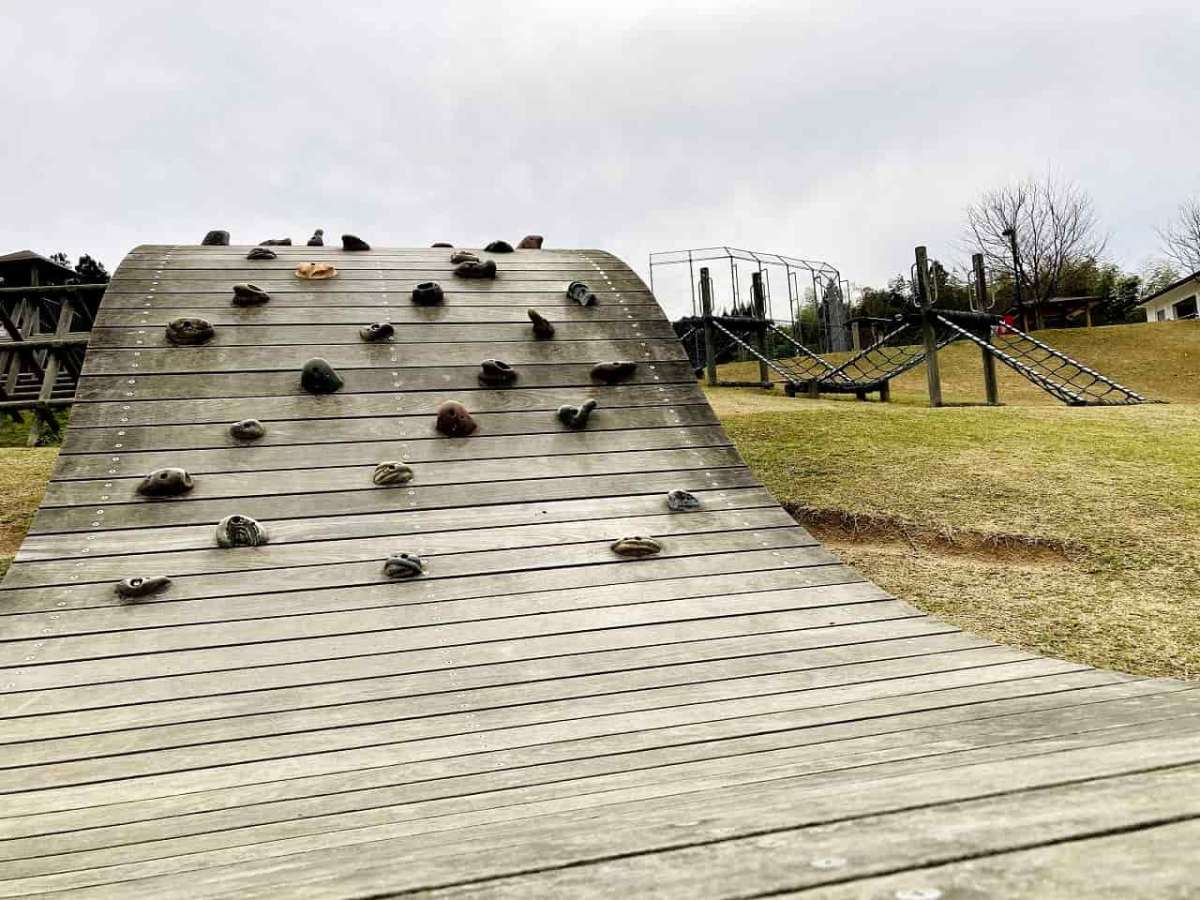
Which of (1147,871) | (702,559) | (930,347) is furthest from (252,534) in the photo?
(930,347)

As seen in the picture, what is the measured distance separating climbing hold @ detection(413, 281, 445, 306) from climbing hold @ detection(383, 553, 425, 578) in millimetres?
2524

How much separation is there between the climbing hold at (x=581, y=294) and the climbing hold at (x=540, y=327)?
1.51 ft

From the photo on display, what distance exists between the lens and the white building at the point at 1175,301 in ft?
108

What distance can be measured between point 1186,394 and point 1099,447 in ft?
44.5

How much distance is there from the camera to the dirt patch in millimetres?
5125

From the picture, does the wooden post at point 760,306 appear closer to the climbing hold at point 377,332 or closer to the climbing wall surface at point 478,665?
the climbing wall surface at point 478,665

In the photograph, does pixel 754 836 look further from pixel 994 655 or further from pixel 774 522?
pixel 774 522

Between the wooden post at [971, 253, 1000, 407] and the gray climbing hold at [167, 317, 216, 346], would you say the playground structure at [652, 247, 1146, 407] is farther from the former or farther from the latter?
the gray climbing hold at [167, 317, 216, 346]

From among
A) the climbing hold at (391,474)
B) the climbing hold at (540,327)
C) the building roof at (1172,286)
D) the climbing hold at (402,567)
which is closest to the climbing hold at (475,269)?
the climbing hold at (540,327)

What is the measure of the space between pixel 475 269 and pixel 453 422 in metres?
1.88

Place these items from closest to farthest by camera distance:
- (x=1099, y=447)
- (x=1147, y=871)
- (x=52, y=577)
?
(x=1147, y=871) → (x=52, y=577) → (x=1099, y=447)

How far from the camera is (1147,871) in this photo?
0.82 meters

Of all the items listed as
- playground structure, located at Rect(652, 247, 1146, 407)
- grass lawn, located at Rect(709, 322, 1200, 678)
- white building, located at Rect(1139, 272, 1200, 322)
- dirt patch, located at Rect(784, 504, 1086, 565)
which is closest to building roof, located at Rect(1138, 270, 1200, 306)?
white building, located at Rect(1139, 272, 1200, 322)

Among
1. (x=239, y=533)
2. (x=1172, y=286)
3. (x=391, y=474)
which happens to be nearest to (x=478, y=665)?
(x=239, y=533)
